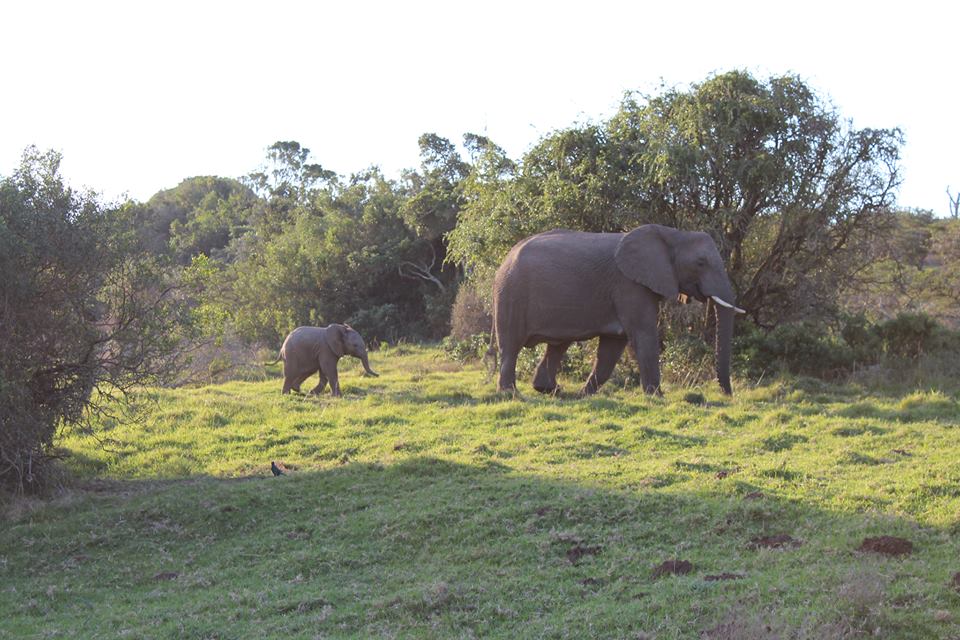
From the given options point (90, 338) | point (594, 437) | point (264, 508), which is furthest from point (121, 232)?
point (594, 437)

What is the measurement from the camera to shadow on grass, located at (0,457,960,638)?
793 cm

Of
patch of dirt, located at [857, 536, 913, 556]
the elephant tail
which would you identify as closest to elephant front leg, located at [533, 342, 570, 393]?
the elephant tail

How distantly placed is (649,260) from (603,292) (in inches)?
39.1

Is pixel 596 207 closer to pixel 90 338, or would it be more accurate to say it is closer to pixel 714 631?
pixel 90 338

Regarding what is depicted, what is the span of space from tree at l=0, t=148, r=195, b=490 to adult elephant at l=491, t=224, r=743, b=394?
642cm

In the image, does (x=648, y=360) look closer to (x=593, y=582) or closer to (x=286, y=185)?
(x=593, y=582)

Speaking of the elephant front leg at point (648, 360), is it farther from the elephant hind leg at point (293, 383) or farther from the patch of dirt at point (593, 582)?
the patch of dirt at point (593, 582)

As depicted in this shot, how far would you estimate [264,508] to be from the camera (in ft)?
39.0

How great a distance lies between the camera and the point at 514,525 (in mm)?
10227

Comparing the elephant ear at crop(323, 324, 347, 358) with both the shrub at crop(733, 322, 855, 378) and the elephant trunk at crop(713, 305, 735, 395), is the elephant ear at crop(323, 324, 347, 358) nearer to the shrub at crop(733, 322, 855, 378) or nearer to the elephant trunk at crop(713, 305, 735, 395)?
the shrub at crop(733, 322, 855, 378)

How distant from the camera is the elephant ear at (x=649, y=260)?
17203 millimetres

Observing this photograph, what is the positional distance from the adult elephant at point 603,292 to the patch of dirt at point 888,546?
835 centimetres

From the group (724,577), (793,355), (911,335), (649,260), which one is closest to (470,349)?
(793,355)

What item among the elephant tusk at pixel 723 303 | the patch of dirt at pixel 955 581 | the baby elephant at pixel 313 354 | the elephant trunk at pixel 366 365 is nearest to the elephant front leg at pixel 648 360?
the elephant tusk at pixel 723 303
